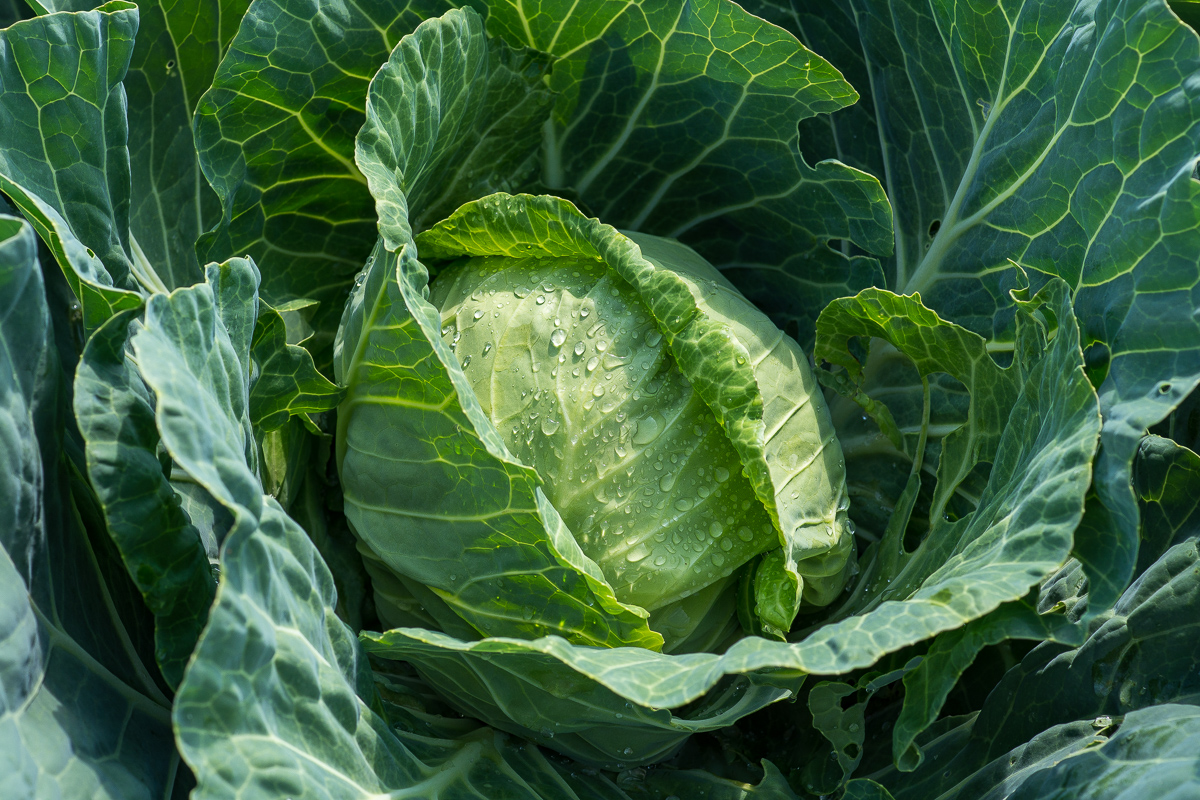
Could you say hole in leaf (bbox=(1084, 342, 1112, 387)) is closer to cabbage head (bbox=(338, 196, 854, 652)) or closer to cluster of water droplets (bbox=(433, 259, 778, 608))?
cabbage head (bbox=(338, 196, 854, 652))

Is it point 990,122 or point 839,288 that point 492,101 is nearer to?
point 839,288

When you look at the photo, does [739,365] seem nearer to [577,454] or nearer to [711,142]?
[577,454]

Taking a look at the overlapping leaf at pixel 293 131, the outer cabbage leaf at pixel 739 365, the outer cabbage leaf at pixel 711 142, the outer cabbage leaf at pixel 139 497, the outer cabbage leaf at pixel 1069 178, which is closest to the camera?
the outer cabbage leaf at pixel 139 497

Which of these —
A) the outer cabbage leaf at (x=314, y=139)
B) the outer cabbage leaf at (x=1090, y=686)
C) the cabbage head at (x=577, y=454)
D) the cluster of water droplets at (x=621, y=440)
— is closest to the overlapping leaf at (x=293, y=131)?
the outer cabbage leaf at (x=314, y=139)

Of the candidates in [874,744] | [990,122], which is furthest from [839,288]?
[874,744]

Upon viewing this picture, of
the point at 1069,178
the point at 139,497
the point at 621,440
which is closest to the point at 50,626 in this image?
the point at 139,497

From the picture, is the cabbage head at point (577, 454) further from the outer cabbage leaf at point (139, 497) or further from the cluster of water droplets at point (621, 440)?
the outer cabbage leaf at point (139, 497)
